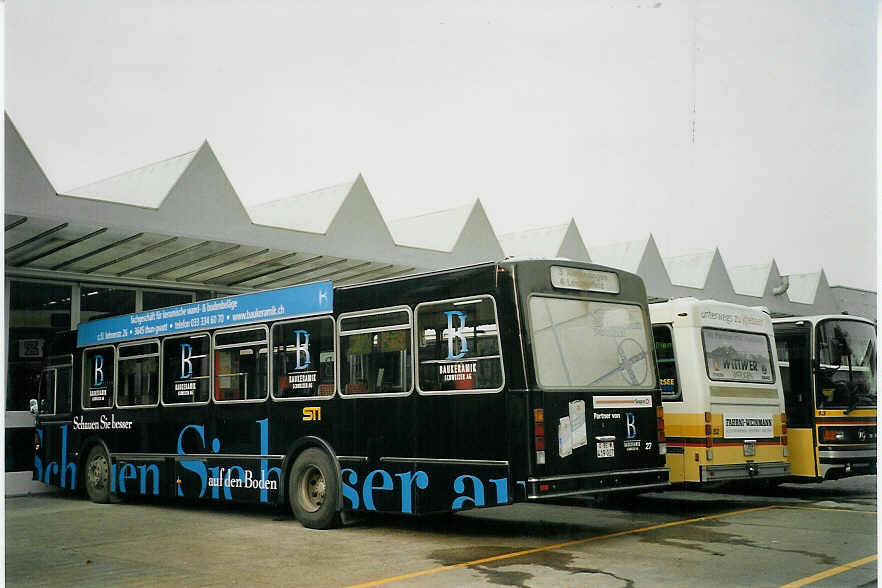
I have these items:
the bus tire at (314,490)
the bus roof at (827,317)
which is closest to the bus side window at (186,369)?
the bus tire at (314,490)

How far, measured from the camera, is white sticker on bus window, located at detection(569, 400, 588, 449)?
30.0 feet

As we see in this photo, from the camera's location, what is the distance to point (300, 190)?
1811cm

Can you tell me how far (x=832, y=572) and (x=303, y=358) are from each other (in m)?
6.00

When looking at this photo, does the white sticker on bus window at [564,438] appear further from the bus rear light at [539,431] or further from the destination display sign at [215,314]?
the destination display sign at [215,314]

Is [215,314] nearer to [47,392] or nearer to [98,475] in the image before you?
[98,475]

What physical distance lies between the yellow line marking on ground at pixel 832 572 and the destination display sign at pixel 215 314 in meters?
5.67

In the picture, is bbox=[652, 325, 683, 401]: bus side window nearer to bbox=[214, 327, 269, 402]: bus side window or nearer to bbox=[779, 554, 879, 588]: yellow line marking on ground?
bbox=[779, 554, 879, 588]: yellow line marking on ground

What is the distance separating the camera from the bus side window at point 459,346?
9.02 metres

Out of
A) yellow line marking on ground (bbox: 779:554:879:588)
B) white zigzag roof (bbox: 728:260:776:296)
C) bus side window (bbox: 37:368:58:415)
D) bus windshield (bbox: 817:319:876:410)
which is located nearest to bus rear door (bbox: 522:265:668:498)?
yellow line marking on ground (bbox: 779:554:879:588)

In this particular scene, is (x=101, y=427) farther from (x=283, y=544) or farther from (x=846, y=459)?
(x=846, y=459)

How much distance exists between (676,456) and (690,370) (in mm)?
1090

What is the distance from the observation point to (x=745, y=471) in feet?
38.9

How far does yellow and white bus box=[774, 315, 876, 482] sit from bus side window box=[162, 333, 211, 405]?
8.00 meters

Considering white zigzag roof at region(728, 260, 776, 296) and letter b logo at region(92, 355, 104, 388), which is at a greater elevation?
white zigzag roof at region(728, 260, 776, 296)
